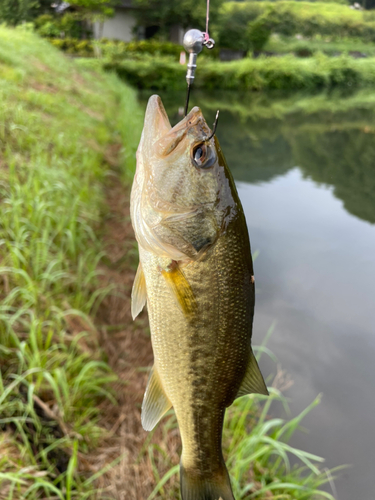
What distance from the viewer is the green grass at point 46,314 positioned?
202 cm

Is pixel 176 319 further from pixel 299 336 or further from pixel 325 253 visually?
pixel 325 253

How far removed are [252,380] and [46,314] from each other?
2.02 metres

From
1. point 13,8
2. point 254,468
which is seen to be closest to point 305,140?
point 13,8

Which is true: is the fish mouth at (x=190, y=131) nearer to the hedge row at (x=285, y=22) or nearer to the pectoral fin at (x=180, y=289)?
A: the pectoral fin at (x=180, y=289)

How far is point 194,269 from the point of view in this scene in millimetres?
926

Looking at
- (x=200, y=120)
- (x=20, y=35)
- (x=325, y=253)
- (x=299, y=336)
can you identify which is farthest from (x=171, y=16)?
(x=200, y=120)

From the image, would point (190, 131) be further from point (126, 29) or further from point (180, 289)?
point (126, 29)

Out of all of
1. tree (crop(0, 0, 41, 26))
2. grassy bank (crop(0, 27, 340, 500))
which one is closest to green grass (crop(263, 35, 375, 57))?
tree (crop(0, 0, 41, 26))

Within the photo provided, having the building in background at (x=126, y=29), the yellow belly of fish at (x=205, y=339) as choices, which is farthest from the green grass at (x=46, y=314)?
the building in background at (x=126, y=29)

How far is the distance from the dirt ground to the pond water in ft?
4.94

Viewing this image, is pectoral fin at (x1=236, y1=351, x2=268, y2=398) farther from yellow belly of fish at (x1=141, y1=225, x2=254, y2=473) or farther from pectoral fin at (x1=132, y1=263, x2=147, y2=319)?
pectoral fin at (x1=132, y1=263, x2=147, y2=319)

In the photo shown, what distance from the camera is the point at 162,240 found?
3.08 ft

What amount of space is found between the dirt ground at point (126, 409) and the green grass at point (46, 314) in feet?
0.41

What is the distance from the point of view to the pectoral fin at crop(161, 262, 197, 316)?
2.98ft
